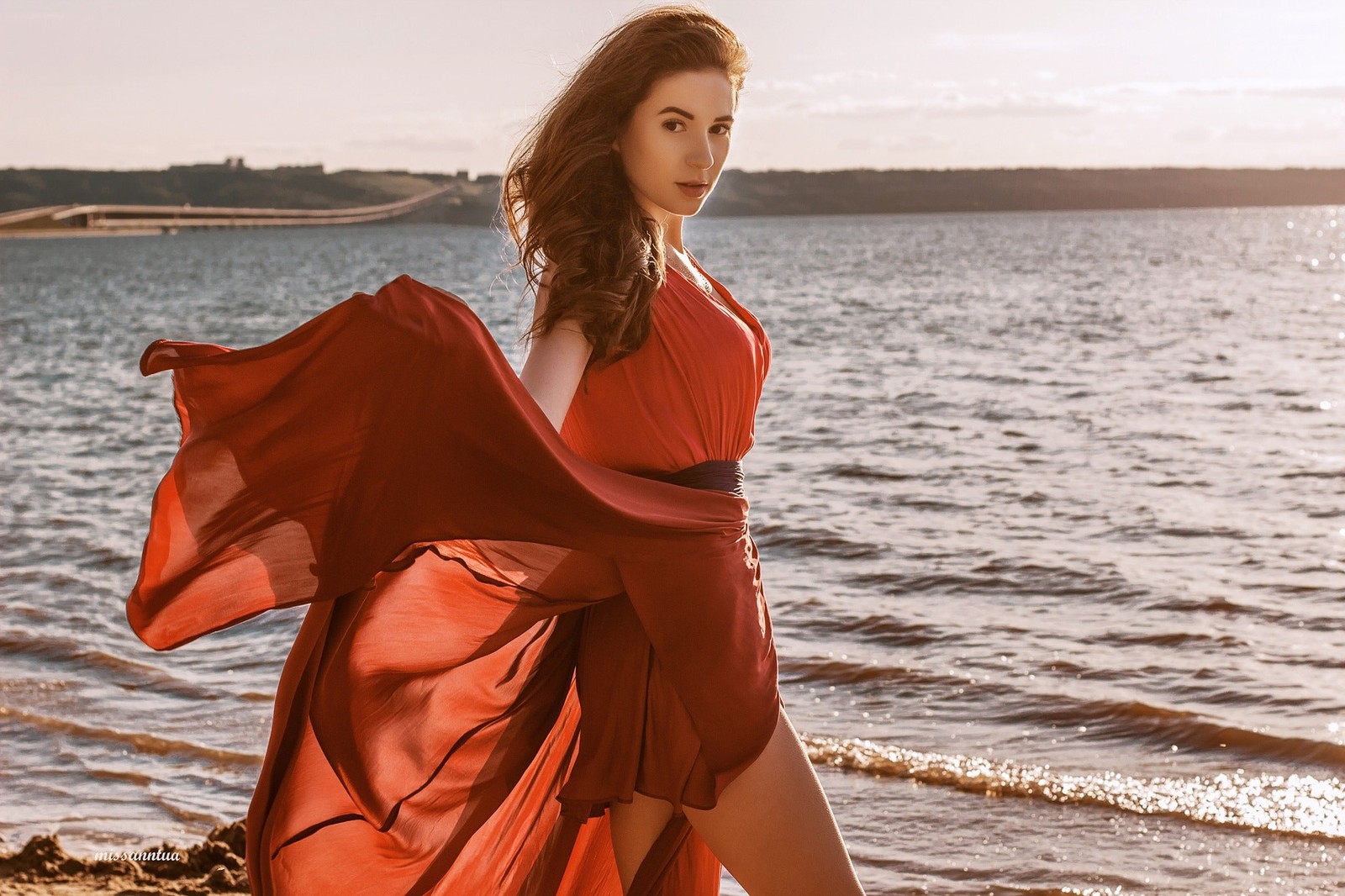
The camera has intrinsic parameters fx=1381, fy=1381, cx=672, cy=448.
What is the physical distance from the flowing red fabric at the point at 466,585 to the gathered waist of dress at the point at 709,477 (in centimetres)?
2

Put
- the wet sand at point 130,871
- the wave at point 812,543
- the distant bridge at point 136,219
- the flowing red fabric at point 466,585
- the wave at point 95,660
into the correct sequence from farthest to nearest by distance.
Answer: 1. the distant bridge at point 136,219
2. the wave at point 812,543
3. the wave at point 95,660
4. the wet sand at point 130,871
5. the flowing red fabric at point 466,585

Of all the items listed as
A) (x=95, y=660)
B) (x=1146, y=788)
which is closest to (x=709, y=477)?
(x=1146, y=788)

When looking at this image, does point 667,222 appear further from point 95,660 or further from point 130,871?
point 95,660

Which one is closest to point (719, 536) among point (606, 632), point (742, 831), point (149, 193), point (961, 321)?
point (606, 632)

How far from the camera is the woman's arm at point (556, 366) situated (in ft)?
8.16

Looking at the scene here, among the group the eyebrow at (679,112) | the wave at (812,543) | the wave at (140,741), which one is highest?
the eyebrow at (679,112)

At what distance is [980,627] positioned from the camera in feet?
25.7

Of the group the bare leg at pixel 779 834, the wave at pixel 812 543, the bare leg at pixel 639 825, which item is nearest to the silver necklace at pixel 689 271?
the bare leg at pixel 779 834

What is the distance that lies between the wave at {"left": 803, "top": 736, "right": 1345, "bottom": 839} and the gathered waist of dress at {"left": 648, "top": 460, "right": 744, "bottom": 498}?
3.19 meters

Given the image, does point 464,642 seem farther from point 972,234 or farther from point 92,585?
point 972,234

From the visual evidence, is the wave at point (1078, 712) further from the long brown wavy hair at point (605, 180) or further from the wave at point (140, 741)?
the long brown wavy hair at point (605, 180)

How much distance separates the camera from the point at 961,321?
34.7 metres

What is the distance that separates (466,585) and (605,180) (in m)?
0.85

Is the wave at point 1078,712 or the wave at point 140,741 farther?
the wave at point 1078,712
